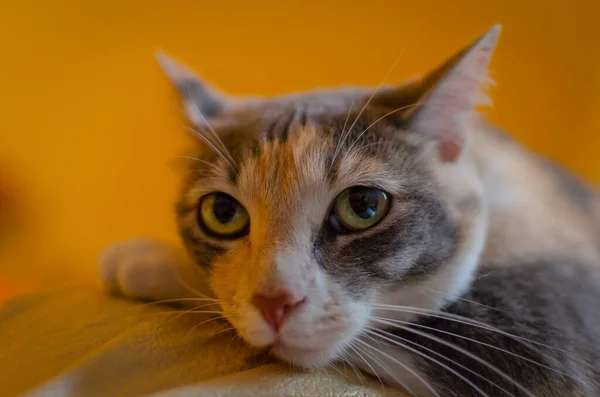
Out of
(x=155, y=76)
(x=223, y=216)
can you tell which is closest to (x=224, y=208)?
(x=223, y=216)

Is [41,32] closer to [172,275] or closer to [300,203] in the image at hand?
[172,275]

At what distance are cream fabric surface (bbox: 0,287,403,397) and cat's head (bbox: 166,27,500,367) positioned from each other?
0.20 ft

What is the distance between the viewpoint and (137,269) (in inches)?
40.3

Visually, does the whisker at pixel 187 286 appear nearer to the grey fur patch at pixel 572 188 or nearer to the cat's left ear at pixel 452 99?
the cat's left ear at pixel 452 99

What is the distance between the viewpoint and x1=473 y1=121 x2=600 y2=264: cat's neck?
106cm

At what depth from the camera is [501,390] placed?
84cm

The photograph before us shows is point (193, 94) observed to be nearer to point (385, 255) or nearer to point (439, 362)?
point (385, 255)

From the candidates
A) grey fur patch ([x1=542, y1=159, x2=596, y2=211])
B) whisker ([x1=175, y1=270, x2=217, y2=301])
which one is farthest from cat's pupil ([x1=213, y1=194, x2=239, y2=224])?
grey fur patch ([x1=542, y1=159, x2=596, y2=211])

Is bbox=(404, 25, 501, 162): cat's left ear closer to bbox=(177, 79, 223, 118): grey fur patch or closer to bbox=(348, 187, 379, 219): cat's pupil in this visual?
bbox=(348, 187, 379, 219): cat's pupil

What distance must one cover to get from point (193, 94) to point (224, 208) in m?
0.30

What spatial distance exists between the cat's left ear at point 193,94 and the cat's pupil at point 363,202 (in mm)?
339

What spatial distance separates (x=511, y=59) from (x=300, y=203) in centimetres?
133

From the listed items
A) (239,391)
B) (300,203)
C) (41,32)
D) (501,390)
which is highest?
(41,32)

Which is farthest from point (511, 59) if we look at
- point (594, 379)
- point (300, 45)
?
point (594, 379)
